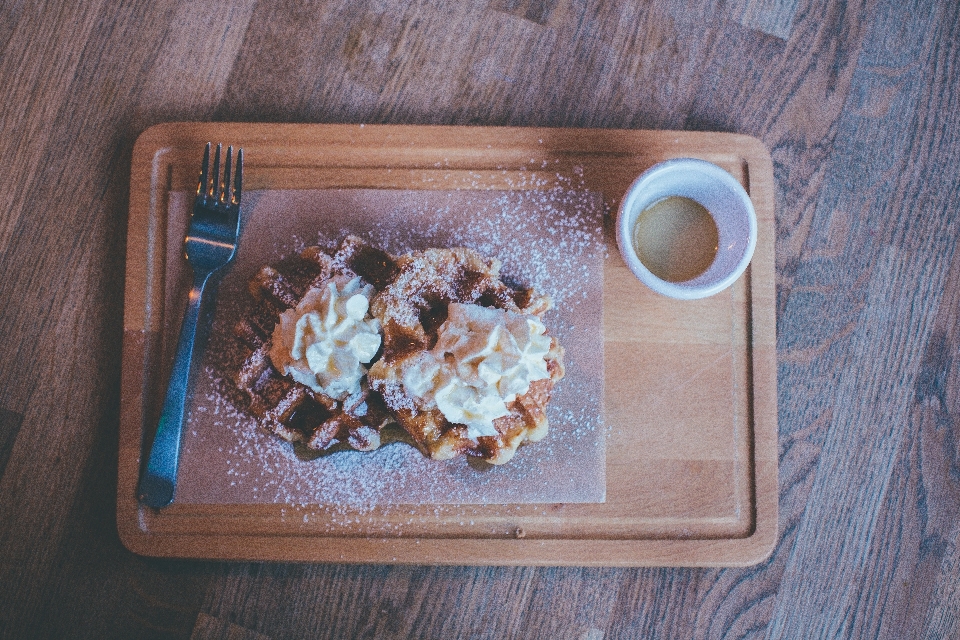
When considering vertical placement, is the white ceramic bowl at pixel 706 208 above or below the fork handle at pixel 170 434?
above

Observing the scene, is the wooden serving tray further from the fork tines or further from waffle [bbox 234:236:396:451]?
waffle [bbox 234:236:396:451]

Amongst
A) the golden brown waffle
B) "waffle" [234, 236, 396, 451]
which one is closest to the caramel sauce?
the golden brown waffle

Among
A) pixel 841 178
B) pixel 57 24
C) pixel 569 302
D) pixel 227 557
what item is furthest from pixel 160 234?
pixel 841 178

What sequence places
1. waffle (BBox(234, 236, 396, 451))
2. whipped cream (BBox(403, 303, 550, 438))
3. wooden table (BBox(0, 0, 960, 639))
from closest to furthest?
whipped cream (BBox(403, 303, 550, 438)), waffle (BBox(234, 236, 396, 451)), wooden table (BBox(0, 0, 960, 639))

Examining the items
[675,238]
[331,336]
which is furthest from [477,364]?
[675,238]

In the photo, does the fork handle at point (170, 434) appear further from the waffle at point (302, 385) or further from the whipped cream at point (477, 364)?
the whipped cream at point (477, 364)

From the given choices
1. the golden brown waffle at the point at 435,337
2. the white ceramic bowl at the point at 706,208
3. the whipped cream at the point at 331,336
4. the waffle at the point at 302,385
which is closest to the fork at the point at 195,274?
the waffle at the point at 302,385
